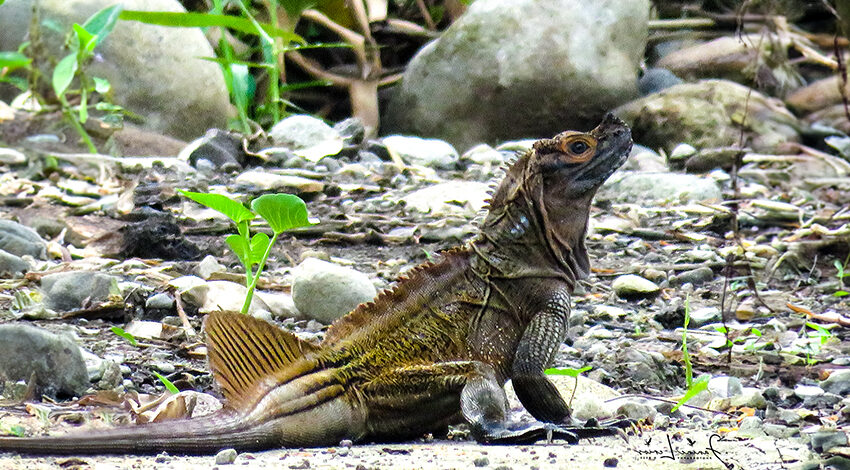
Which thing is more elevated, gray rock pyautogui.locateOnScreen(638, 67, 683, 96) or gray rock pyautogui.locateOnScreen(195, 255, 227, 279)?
gray rock pyautogui.locateOnScreen(195, 255, 227, 279)

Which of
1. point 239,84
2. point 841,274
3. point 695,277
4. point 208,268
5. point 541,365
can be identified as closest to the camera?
point 541,365

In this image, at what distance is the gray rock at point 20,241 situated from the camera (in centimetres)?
571

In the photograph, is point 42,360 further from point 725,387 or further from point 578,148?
point 725,387

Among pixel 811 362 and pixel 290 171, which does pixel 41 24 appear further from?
pixel 811 362

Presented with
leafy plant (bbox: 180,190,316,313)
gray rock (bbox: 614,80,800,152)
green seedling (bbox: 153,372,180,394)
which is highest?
leafy plant (bbox: 180,190,316,313)

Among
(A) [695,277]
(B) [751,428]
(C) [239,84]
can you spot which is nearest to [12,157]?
(C) [239,84]

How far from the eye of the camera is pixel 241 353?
324cm

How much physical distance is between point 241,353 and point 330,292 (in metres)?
1.54

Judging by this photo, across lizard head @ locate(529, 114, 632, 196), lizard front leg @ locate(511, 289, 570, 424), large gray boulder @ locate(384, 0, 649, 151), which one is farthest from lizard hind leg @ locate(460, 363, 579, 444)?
large gray boulder @ locate(384, 0, 649, 151)

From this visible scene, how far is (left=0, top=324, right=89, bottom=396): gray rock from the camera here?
3.44 meters

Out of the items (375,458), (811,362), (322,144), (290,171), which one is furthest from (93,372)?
(322,144)

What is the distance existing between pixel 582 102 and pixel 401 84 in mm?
1901

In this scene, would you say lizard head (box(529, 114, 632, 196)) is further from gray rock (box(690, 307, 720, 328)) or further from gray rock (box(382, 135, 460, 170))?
gray rock (box(382, 135, 460, 170))

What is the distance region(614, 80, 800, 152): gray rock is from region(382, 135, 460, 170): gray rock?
7.39 feet
